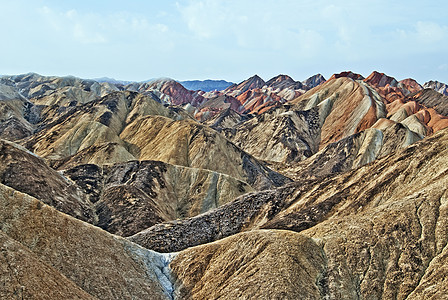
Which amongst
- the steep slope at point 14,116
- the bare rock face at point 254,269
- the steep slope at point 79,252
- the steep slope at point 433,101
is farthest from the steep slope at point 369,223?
the steep slope at point 433,101

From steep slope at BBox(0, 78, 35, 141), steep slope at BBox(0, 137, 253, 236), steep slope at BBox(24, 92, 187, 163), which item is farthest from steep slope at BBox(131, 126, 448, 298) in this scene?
steep slope at BBox(0, 78, 35, 141)

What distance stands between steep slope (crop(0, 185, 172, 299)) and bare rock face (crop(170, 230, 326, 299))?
3156mm

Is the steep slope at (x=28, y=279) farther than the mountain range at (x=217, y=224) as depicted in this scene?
No

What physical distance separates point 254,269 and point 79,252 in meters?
15.7

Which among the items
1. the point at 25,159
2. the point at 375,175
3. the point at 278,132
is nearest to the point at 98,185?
the point at 25,159

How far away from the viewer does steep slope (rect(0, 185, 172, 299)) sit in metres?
30.0

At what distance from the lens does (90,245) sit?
110ft

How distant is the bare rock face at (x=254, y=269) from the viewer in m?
30.7

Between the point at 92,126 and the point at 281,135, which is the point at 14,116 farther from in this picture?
the point at 281,135

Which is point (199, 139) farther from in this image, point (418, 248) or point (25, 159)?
point (418, 248)

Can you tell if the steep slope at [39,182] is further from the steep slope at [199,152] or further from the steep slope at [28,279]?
the steep slope at [199,152]

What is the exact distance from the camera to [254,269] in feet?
108

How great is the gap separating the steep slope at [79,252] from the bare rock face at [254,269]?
3.16m

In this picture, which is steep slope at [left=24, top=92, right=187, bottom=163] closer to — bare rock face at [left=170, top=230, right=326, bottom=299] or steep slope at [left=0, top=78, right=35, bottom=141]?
steep slope at [left=0, top=78, right=35, bottom=141]
